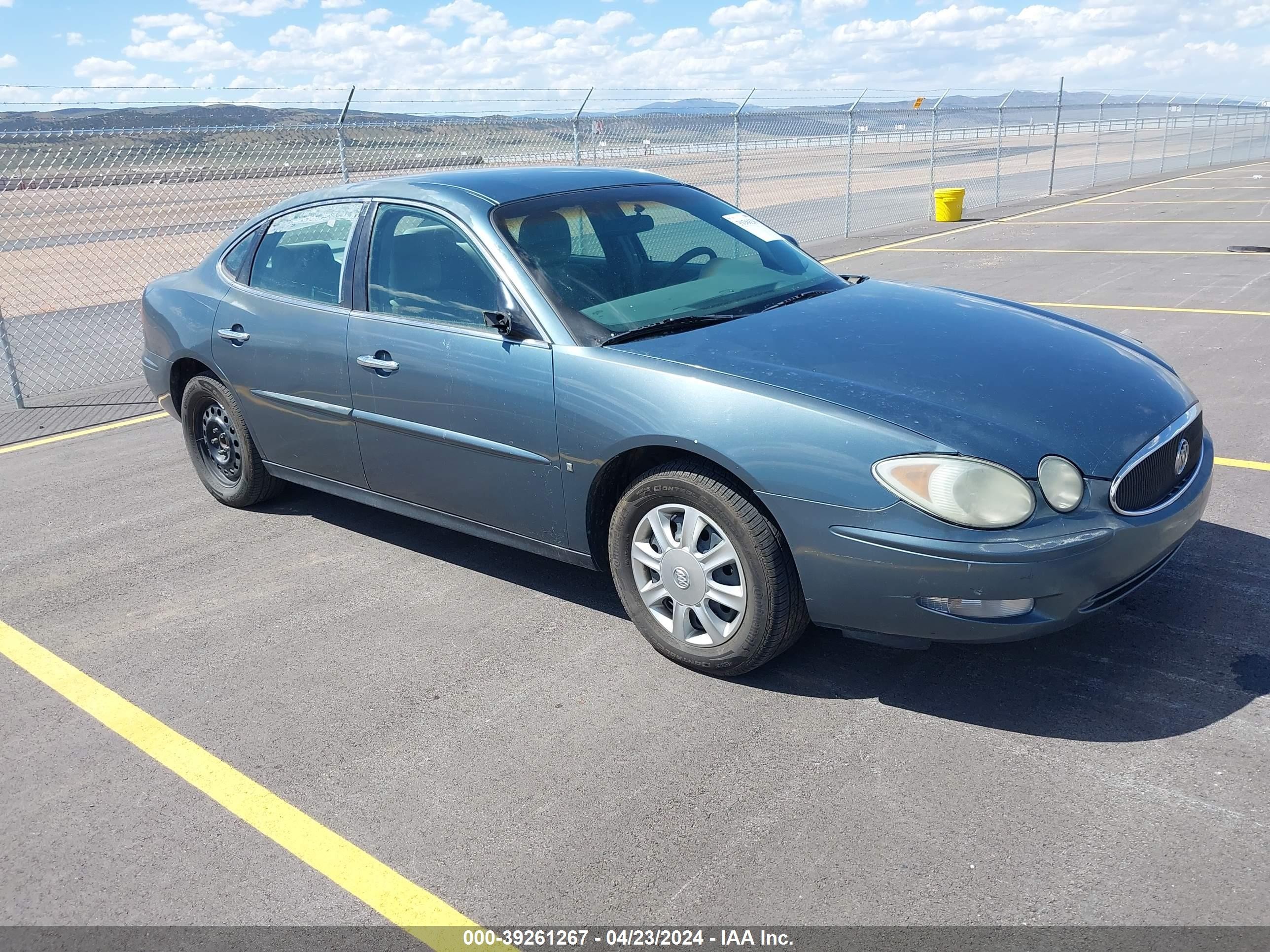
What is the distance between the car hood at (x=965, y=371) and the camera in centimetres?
330

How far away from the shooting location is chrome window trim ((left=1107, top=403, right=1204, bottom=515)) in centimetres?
329

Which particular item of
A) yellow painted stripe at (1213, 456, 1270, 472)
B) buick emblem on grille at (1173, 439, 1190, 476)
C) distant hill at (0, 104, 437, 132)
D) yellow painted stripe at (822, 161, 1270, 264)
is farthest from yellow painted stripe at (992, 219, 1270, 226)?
buick emblem on grille at (1173, 439, 1190, 476)

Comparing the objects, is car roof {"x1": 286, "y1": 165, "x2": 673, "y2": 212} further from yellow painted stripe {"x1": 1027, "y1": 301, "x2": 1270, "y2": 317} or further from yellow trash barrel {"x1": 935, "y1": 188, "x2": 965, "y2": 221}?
yellow trash barrel {"x1": 935, "y1": 188, "x2": 965, "y2": 221}

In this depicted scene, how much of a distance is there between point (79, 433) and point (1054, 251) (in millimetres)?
11854

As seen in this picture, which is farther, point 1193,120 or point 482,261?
point 1193,120

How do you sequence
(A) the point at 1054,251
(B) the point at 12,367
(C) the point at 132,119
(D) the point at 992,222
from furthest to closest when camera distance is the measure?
(D) the point at 992,222 → (A) the point at 1054,251 → (C) the point at 132,119 → (B) the point at 12,367

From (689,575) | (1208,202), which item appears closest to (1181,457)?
(689,575)

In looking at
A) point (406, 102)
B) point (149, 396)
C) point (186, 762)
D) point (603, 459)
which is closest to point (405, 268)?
point (603, 459)

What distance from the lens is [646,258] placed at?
448 cm

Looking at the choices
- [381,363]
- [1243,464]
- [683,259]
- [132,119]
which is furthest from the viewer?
[132,119]

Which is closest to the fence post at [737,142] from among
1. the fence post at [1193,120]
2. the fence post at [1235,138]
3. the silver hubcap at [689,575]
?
the silver hubcap at [689,575]

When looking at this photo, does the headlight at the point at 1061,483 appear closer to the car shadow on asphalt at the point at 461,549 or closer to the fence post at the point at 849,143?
the car shadow on asphalt at the point at 461,549

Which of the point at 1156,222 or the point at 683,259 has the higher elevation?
the point at 683,259

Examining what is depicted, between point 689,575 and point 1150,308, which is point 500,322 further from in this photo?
point 1150,308
